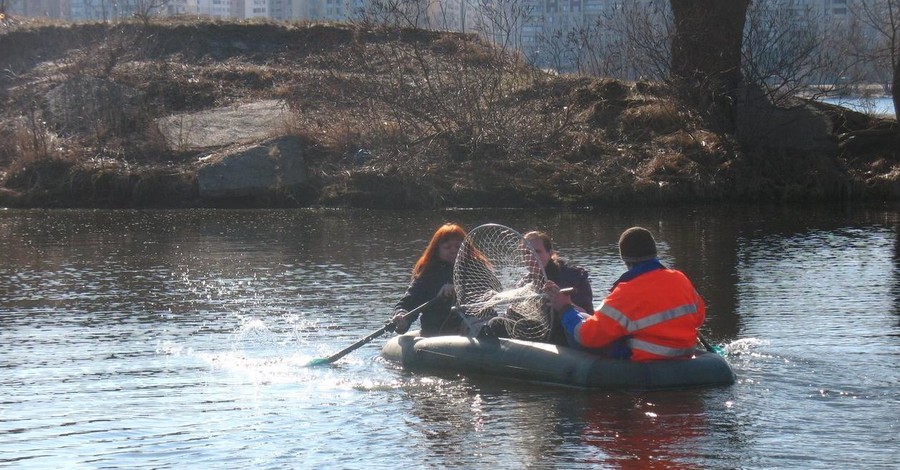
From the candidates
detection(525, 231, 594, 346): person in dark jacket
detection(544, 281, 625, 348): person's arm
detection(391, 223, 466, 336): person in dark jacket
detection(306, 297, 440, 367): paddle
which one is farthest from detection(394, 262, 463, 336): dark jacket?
detection(544, 281, 625, 348): person's arm

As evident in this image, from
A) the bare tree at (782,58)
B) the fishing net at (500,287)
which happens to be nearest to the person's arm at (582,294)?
the fishing net at (500,287)

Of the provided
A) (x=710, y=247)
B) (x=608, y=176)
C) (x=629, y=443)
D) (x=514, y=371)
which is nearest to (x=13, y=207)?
(x=608, y=176)

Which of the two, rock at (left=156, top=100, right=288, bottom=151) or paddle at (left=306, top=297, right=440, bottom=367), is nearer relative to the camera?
paddle at (left=306, top=297, right=440, bottom=367)

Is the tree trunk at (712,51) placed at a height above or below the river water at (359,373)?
above

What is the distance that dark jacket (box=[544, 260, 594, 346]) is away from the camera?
32.3 ft

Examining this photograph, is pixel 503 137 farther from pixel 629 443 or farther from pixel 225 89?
pixel 629 443

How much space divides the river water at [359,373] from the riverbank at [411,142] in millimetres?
5722

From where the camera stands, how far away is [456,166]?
82.0 ft

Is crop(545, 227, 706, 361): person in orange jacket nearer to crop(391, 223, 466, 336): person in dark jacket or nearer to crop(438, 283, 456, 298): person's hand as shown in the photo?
crop(438, 283, 456, 298): person's hand

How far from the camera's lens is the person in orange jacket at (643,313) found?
8727 mm

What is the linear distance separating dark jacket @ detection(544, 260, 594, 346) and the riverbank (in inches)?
542

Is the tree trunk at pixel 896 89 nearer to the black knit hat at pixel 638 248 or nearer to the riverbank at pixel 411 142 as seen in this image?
the riverbank at pixel 411 142

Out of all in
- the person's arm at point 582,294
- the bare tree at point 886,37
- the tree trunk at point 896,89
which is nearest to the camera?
the person's arm at point 582,294

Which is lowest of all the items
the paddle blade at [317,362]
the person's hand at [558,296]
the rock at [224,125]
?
the paddle blade at [317,362]
